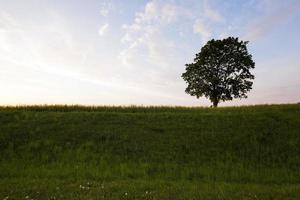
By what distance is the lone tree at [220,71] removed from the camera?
5300 centimetres

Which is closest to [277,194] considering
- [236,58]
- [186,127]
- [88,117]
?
[186,127]

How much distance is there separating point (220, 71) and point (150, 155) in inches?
1370

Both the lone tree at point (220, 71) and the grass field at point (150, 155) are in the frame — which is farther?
the lone tree at point (220, 71)

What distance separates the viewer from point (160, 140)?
24734mm

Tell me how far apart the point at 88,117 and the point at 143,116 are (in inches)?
191

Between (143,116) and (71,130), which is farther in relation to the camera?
(143,116)

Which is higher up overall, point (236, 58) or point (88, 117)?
point (236, 58)

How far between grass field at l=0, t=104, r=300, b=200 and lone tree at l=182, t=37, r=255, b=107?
18.2m

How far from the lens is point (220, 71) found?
177 ft

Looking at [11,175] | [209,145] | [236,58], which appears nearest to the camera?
[11,175]

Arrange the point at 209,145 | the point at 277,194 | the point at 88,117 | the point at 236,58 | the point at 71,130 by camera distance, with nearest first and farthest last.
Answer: the point at 277,194, the point at 209,145, the point at 71,130, the point at 88,117, the point at 236,58

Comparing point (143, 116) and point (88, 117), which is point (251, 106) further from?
point (88, 117)

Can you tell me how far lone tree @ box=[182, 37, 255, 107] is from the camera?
53000mm

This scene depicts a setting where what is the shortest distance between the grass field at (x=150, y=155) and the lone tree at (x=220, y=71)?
18.2m
